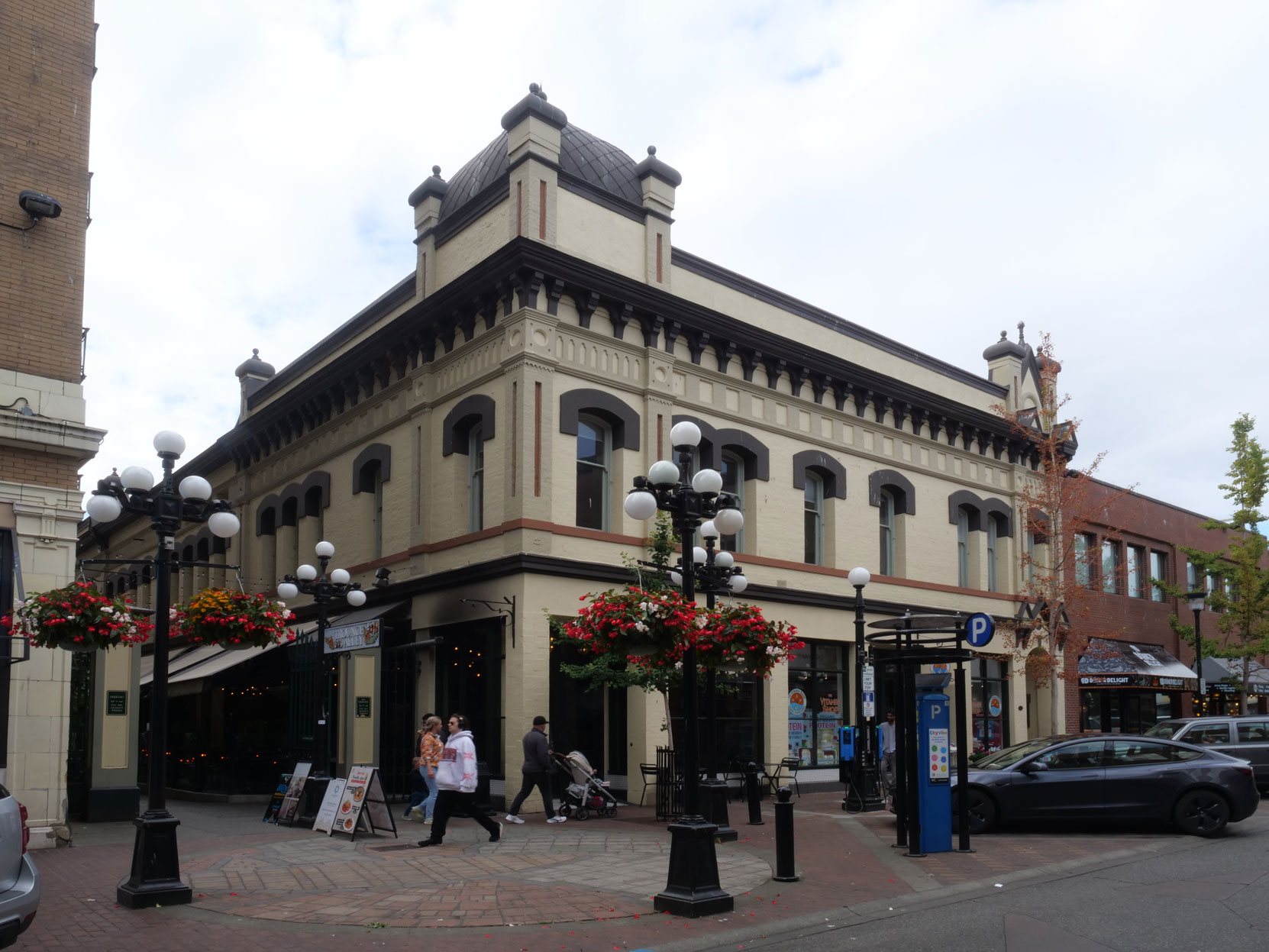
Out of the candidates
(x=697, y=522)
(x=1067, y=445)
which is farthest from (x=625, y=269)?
(x=1067, y=445)

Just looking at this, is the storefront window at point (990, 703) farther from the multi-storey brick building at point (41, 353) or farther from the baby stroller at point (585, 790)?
the multi-storey brick building at point (41, 353)

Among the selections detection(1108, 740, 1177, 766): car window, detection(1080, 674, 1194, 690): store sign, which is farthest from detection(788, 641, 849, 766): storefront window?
detection(1080, 674, 1194, 690): store sign

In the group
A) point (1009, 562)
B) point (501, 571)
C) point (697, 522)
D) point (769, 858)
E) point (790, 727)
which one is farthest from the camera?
point (1009, 562)

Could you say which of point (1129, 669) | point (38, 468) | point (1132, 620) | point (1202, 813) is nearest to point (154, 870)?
point (38, 468)

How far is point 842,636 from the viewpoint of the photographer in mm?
24344

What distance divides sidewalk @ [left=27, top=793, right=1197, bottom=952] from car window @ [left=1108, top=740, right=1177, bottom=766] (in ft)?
3.19

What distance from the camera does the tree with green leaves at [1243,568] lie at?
106ft

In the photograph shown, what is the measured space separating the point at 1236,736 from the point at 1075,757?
8114mm

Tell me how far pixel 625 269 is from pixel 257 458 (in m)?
13.2

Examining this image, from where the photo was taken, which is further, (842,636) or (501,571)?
(842,636)

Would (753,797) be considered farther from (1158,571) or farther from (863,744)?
(1158,571)

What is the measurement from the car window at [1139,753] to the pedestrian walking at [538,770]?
7.91 m

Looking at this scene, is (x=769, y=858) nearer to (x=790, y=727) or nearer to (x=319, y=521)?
(x=790, y=727)

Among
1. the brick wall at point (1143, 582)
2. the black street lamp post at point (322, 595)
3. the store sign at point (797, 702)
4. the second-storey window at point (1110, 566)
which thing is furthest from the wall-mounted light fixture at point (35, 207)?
the second-storey window at point (1110, 566)
